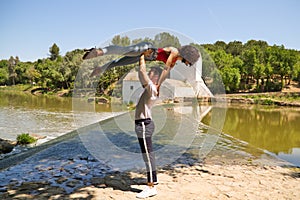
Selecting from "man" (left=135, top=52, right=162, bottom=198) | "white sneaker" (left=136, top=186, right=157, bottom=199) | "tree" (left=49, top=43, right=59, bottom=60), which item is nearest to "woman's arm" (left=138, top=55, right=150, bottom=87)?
"man" (left=135, top=52, right=162, bottom=198)

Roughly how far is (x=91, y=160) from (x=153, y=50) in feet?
12.7

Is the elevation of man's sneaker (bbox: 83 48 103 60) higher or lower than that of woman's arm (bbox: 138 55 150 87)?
higher

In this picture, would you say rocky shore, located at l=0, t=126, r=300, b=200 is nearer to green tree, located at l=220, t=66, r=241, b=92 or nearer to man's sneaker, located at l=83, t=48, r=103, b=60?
man's sneaker, located at l=83, t=48, r=103, b=60

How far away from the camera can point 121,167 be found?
634 cm

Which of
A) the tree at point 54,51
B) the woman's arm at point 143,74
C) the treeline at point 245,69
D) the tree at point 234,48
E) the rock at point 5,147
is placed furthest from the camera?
the tree at point 54,51

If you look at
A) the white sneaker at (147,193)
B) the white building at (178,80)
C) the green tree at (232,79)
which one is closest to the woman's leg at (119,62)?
the white building at (178,80)

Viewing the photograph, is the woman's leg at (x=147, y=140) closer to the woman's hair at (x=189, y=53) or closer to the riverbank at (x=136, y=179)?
the riverbank at (x=136, y=179)

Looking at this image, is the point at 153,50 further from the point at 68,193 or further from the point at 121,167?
the point at 121,167

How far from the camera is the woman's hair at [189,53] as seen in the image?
182 inches

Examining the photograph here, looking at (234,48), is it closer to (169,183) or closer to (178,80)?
(178,80)

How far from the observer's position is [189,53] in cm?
472

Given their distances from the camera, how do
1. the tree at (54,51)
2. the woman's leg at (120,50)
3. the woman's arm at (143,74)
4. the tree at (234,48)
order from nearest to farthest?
the woman's arm at (143,74)
the woman's leg at (120,50)
the tree at (234,48)
the tree at (54,51)

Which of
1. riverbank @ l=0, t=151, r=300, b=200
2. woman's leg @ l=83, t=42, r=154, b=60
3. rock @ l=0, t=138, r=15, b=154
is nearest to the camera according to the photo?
woman's leg @ l=83, t=42, r=154, b=60

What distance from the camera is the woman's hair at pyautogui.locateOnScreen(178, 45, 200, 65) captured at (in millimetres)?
4634
